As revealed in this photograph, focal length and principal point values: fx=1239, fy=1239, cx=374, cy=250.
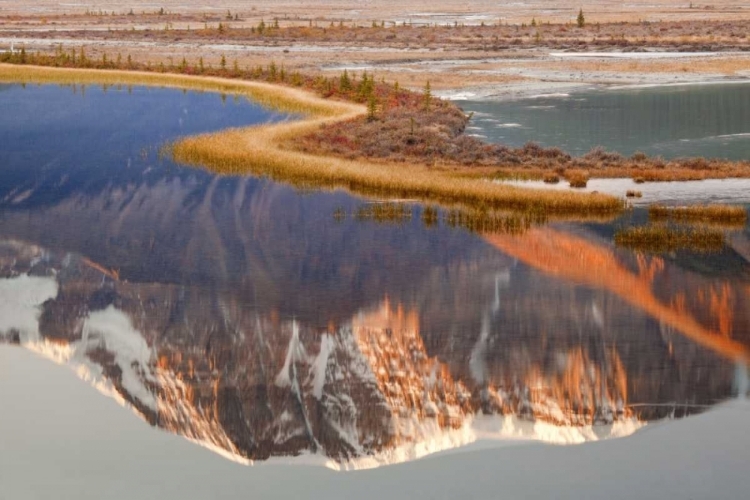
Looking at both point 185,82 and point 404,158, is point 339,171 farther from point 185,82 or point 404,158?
point 185,82

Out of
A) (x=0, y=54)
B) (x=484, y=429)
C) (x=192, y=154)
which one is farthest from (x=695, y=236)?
(x=0, y=54)

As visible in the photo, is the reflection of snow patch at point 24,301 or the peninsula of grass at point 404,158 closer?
the reflection of snow patch at point 24,301

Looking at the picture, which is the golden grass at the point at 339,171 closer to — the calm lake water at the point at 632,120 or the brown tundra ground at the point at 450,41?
the calm lake water at the point at 632,120

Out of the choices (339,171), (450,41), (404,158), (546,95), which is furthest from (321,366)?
(450,41)

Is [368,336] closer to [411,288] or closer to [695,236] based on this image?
[411,288]

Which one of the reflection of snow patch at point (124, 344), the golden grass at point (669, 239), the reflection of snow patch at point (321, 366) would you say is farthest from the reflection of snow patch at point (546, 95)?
the reflection of snow patch at point (321, 366)
